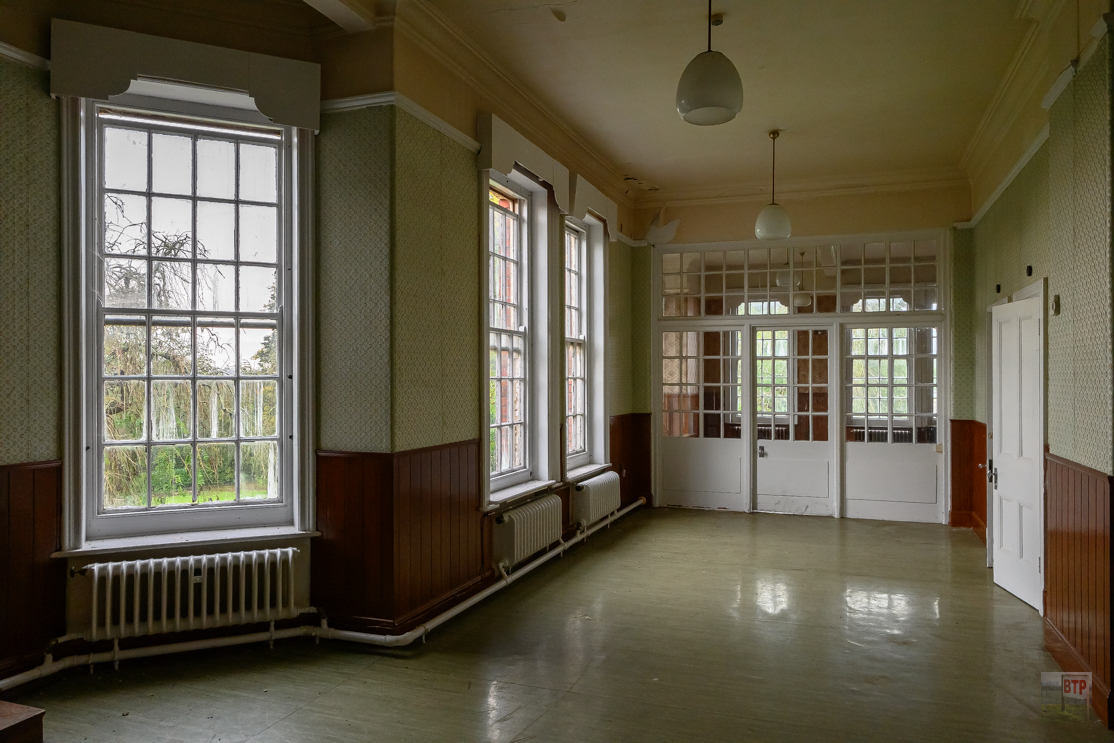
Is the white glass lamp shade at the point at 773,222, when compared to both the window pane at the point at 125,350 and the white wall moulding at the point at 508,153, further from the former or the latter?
the window pane at the point at 125,350

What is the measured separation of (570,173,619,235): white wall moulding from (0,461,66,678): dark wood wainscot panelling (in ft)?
14.1

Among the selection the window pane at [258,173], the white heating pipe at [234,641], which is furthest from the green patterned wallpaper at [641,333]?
the window pane at [258,173]

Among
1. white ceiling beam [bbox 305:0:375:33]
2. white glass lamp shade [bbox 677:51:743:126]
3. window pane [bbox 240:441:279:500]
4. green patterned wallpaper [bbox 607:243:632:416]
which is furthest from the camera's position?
green patterned wallpaper [bbox 607:243:632:416]

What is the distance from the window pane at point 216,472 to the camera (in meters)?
4.00

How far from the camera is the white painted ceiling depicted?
4238 millimetres

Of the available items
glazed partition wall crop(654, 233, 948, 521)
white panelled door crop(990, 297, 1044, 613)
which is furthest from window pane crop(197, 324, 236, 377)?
glazed partition wall crop(654, 233, 948, 521)

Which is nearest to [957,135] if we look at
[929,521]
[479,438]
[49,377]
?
[929,521]

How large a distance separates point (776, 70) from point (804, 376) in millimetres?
3863

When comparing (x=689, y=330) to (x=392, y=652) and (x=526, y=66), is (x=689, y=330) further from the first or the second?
(x=392, y=652)

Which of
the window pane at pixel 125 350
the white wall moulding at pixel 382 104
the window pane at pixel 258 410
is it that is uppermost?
the white wall moulding at pixel 382 104

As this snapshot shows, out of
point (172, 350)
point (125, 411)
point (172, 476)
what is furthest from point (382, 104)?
point (172, 476)

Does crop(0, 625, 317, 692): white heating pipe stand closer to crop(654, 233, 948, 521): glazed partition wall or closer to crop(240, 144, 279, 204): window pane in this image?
crop(240, 144, 279, 204): window pane

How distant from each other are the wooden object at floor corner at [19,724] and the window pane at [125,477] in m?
1.13

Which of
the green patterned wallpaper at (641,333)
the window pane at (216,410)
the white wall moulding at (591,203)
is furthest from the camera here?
the green patterned wallpaper at (641,333)
